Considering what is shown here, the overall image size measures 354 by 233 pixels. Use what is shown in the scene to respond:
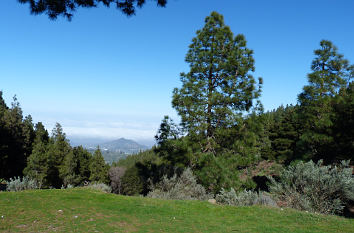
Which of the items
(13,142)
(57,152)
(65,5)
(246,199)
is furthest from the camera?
(57,152)

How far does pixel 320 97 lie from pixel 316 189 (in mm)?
12312

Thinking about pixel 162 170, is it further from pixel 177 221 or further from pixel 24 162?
pixel 24 162

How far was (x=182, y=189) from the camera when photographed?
547 inches

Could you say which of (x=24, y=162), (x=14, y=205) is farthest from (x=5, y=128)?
(x=14, y=205)

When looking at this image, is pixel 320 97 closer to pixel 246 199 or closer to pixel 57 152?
pixel 246 199

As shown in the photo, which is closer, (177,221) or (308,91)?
(177,221)

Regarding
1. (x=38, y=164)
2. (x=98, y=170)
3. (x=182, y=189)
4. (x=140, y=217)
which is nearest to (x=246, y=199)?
(x=182, y=189)

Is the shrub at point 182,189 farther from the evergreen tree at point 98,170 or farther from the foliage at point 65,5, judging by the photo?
the evergreen tree at point 98,170

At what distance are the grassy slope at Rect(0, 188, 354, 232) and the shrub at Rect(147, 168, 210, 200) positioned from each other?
306 cm

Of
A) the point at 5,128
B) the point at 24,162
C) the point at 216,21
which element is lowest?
the point at 24,162

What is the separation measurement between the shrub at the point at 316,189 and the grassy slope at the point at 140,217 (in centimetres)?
149

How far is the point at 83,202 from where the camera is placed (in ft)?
31.8

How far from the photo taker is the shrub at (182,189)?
537 inches

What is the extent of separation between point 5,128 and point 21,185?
26362 mm
